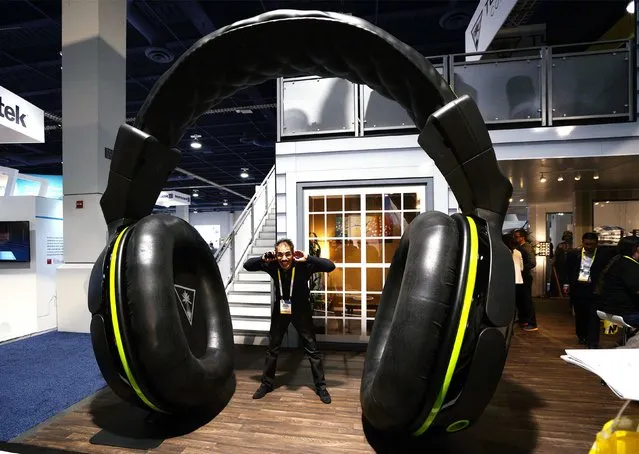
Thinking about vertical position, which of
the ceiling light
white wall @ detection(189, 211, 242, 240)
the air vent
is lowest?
white wall @ detection(189, 211, 242, 240)

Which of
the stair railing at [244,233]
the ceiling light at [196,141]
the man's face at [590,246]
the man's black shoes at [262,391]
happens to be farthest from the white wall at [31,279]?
the man's face at [590,246]

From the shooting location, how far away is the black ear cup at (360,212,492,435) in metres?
1.53

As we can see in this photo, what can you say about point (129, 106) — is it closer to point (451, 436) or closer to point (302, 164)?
point (302, 164)

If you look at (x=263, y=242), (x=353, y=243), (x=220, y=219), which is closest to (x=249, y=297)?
(x=263, y=242)

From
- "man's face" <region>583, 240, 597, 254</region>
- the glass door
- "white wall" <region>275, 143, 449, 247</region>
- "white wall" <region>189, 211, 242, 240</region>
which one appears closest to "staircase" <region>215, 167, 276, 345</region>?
the glass door

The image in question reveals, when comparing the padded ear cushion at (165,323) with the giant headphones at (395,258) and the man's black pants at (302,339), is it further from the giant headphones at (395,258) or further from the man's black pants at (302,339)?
the man's black pants at (302,339)

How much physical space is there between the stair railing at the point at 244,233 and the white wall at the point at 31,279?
2947 mm

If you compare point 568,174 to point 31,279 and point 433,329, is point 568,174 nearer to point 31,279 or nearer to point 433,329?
point 433,329

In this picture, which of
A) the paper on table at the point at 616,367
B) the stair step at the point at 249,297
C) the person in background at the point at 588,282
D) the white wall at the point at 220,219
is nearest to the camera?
the paper on table at the point at 616,367

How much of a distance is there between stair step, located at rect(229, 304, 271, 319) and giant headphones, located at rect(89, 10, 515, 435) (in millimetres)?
3012

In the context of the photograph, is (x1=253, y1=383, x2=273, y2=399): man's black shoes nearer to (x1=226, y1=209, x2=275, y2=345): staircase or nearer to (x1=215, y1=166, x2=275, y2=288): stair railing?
(x1=226, y1=209, x2=275, y2=345): staircase

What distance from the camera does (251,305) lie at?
5.72m

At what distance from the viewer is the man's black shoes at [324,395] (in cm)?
318

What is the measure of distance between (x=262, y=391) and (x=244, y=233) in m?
4.73
